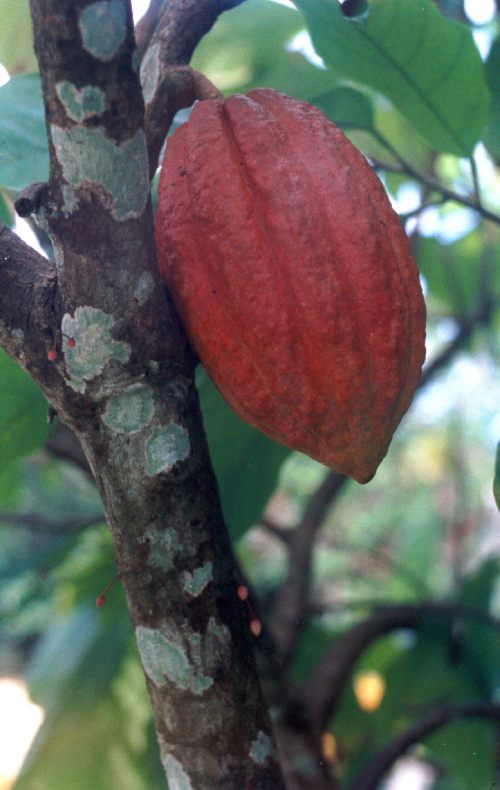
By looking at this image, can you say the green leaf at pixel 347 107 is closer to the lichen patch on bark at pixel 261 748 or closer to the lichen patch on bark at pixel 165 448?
the lichen patch on bark at pixel 165 448

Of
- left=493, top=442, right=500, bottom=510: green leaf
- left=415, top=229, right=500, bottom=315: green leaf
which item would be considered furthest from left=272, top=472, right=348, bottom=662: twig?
left=493, top=442, right=500, bottom=510: green leaf

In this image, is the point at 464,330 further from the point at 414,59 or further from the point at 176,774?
the point at 176,774

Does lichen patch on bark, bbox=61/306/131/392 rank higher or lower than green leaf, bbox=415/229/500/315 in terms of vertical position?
higher

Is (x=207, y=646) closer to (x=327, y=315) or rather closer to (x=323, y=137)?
(x=327, y=315)

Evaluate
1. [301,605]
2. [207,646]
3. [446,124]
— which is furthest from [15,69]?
[301,605]

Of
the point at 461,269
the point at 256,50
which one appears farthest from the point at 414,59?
the point at 461,269

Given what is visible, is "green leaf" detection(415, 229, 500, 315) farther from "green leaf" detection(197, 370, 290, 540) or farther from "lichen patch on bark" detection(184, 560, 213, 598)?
"lichen patch on bark" detection(184, 560, 213, 598)
